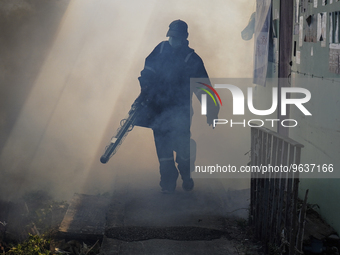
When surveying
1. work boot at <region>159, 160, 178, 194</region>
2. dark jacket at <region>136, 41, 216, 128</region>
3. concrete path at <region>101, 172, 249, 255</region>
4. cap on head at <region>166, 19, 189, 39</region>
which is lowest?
concrete path at <region>101, 172, 249, 255</region>

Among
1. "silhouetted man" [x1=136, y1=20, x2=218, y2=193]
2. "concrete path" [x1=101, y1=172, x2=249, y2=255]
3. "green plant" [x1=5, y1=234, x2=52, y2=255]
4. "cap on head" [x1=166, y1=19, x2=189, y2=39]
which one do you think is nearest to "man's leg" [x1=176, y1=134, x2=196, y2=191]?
"silhouetted man" [x1=136, y1=20, x2=218, y2=193]

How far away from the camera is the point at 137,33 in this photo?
8.30 meters

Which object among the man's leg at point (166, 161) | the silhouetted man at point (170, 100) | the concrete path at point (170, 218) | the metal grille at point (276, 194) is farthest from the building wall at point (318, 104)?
the man's leg at point (166, 161)

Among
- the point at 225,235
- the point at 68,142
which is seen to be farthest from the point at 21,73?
the point at 225,235

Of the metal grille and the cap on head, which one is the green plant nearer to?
the metal grille

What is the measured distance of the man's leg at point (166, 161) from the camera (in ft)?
17.4

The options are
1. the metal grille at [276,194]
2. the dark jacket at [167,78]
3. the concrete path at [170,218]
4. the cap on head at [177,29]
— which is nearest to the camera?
the metal grille at [276,194]

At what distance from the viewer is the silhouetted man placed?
17.0ft

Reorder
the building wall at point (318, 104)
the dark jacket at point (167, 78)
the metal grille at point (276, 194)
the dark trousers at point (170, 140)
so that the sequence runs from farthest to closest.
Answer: the dark trousers at point (170, 140) < the dark jacket at point (167, 78) < the building wall at point (318, 104) < the metal grille at point (276, 194)

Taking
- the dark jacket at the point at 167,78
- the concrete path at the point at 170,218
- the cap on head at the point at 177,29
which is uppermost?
the cap on head at the point at 177,29

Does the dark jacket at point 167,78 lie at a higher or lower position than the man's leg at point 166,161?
higher

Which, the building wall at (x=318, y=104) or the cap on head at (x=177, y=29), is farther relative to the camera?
the cap on head at (x=177, y=29)

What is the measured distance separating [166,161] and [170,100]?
81 cm

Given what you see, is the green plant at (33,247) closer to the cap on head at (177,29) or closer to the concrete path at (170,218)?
the concrete path at (170,218)
